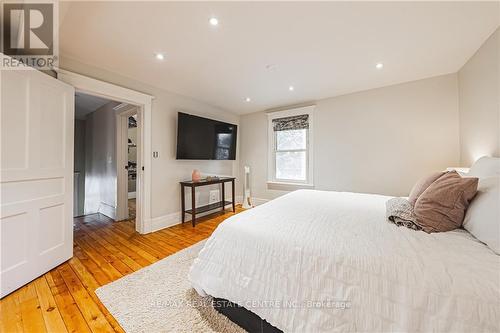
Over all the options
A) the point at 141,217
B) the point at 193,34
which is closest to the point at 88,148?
the point at 141,217

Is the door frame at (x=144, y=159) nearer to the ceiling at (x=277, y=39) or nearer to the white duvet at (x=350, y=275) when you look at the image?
the ceiling at (x=277, y=39)

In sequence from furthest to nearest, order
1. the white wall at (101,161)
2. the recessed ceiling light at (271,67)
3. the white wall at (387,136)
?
the white wall at (101,161) < the white wall at (387,136) < the recessed ceiling light at (271,67)

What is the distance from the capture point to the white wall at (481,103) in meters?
1.78

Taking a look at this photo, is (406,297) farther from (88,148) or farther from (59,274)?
(88,148)

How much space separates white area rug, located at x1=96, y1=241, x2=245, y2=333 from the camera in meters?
1.26

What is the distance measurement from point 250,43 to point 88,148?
4814 millimetres

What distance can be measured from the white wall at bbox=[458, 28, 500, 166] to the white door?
429 cm

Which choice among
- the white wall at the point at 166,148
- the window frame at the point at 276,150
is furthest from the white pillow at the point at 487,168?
the white wall at the point at 166,148

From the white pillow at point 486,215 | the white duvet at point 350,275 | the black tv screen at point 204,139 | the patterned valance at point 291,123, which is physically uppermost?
the patterned valance at point 291,123

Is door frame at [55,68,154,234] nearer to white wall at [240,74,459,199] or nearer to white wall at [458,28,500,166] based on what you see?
white wall at [240,74,459,199]

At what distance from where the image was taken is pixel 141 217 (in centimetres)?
289

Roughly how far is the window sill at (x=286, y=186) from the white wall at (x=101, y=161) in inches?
123

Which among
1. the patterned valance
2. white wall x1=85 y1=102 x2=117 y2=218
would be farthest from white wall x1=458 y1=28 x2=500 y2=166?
white wall x1=85 y1=102 x2=117 y2=218
